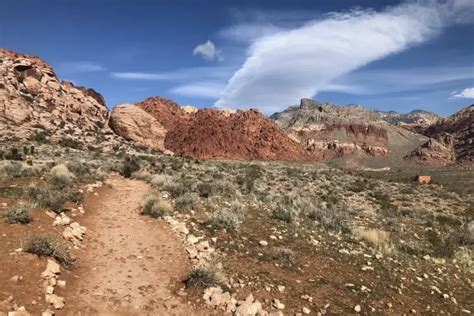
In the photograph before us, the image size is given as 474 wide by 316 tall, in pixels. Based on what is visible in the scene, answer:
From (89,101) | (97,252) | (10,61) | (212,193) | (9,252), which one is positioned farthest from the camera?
(89,101)

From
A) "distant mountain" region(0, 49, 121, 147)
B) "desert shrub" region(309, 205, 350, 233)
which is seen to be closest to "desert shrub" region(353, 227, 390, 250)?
"desert shrub" region(309, 205, 350, 233)

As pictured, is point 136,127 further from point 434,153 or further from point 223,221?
point 434,153

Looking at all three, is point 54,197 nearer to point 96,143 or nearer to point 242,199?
point 242,199

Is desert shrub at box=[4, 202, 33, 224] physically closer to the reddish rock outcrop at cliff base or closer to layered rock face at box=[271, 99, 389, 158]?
the reddish rock outcrop at cliff base

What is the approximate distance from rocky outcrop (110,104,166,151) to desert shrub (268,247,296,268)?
166ft

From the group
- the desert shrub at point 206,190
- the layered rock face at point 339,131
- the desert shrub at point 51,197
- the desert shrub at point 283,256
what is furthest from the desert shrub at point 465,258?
the layered rock face at point 339,131

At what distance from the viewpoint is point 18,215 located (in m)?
11.4

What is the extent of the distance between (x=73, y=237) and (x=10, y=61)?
5231 centimetres

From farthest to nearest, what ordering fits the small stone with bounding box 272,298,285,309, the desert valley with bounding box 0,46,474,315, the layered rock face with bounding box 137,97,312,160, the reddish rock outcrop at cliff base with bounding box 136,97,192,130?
the reddish rock outcrop at cliff base with bounding box 136,97,192,130
the layered rock face with bounding box 137,97,312,160
the small stone with bounding box 272,298,285,309
the desert valley with bounding box 0,46,474,315

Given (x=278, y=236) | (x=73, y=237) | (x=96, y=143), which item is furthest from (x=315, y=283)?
(x=96, y=143)

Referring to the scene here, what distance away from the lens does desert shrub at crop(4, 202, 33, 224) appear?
11.3 m

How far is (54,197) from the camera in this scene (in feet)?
44.8

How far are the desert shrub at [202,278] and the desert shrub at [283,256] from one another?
7.17 feet

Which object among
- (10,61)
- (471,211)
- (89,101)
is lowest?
(471,211)
